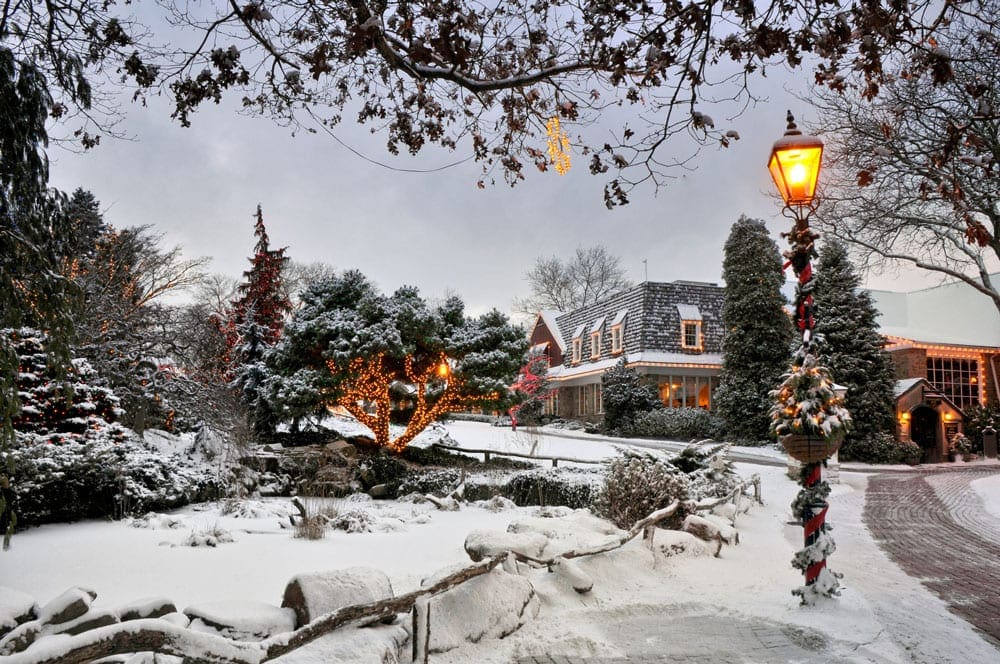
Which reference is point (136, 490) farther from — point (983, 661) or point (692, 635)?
point (983, 661)

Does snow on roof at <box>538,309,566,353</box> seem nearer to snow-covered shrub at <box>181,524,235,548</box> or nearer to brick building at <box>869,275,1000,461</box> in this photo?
brick building at <box>869,275,1000,461</box>

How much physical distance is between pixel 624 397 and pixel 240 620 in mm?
24587

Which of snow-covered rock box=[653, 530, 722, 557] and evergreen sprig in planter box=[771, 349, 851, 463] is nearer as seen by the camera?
evergreen sprig in planter box=[771, 349, 851, 463]

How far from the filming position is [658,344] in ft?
95.9

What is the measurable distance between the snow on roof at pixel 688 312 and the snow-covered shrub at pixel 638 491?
70.8ft

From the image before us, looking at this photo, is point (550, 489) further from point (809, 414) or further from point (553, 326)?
point (553, 326)

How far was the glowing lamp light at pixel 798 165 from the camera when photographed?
18.5ft

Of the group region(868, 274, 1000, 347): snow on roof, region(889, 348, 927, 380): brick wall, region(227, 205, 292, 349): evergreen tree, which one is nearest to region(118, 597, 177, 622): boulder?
region(227, 205, 292, 349): evergreen tree

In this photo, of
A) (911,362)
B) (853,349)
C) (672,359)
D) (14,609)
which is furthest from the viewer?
(672,359)

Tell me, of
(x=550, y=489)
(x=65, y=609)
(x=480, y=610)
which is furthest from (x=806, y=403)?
(x=550, y=489)

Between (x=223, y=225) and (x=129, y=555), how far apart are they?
68.3 ft

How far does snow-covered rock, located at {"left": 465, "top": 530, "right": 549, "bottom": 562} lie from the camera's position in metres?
5.80

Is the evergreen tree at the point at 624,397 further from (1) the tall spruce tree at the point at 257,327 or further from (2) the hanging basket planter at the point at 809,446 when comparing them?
(2) the hanging basket planter at the point at 809,446

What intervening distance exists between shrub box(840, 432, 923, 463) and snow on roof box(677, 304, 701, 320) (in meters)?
10.2
